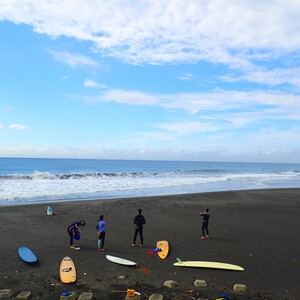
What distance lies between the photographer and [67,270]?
29.9 ft

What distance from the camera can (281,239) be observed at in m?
13.2

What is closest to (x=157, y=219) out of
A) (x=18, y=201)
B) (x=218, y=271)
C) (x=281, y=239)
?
(x=281, y=239)

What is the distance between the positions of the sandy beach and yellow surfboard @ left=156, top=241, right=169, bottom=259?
0.19 m

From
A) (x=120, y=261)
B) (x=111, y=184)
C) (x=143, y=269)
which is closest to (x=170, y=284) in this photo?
(x=143, y=269)

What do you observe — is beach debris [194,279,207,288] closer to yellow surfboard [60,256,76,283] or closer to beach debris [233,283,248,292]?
beach debris [233,283,248,292]

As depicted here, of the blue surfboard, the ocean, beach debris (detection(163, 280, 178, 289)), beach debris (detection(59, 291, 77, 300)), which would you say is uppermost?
the ocean

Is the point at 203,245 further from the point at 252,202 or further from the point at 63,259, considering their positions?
the point at 252,202

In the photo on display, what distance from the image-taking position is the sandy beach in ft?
27.4

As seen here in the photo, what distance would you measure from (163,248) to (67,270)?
3669 mm

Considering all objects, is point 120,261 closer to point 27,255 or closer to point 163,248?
point 163,248

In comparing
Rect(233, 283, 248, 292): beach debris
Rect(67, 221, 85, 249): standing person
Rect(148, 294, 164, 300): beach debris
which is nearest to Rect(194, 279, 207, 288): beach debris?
Rect(233, 283, 248, 292): beach debris

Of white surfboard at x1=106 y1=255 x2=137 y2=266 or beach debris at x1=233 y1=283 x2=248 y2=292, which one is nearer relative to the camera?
beach debris at x1=233 y1=283 x2=248 y2=292

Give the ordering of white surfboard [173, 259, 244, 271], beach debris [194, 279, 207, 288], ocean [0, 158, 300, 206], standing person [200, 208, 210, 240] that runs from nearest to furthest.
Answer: beach debris [194, 279, 207, 288] < white surfboard [173, 259, 244, 271] < standing person [200, 208, 210, 240] < ocean [0, 158, 300, 206]

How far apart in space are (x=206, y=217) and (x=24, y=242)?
281 inches
